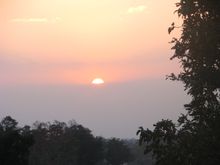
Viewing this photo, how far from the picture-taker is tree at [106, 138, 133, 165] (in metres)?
120

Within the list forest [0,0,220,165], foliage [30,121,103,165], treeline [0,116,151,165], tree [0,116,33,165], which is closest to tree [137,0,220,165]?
forest [0,0,220,165]

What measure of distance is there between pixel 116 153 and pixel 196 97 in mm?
111552

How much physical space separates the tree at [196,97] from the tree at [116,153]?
362 ft

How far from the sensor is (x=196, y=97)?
10969 millimetres

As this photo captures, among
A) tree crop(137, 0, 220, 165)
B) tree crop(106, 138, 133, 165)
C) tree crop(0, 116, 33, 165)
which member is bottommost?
tree crop(137, 0, 220, 165)

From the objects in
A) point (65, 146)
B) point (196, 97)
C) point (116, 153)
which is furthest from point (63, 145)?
point (196, 97)

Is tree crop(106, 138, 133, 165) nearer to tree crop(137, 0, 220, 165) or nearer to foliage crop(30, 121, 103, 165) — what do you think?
foliage crop(30, 121, 103, 165)

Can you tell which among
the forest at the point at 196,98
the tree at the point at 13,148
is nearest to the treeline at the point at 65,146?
the tree at the point at 13,148

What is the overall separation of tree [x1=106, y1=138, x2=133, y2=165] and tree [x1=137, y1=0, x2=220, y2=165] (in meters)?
110

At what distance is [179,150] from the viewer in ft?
34.3

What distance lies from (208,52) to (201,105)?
1226 mm

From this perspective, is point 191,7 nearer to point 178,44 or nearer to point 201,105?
point 178,44

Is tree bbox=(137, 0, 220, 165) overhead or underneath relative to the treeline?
underneath

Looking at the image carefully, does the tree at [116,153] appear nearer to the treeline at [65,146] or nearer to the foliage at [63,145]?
the treeline at [65,146]
